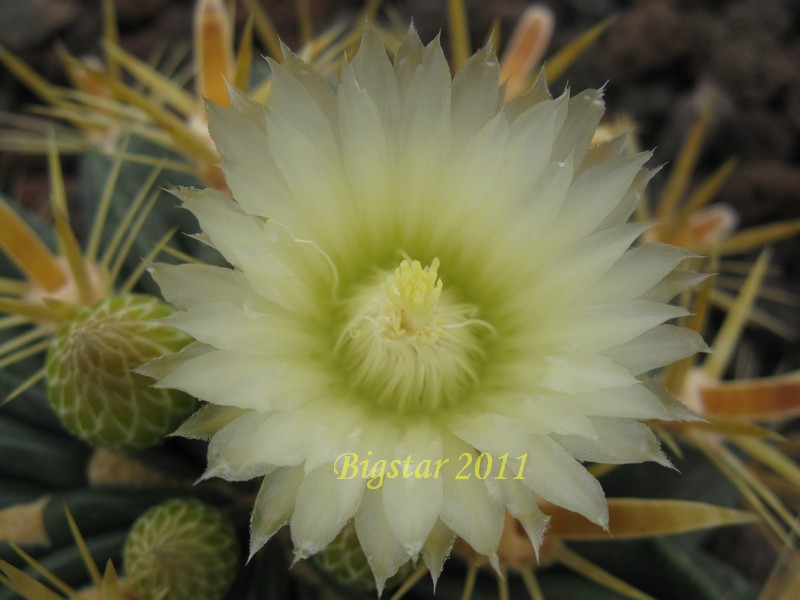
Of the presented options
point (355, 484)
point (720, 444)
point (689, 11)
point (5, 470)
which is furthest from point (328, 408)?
point (689, 11)

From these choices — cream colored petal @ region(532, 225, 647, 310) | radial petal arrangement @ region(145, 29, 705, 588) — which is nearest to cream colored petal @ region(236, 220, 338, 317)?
radial petal arrangement @ region(145, 29, 705, 588)

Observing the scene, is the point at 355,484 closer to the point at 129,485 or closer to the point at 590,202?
the point at 590,202

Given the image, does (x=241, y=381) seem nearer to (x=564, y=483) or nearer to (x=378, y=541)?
(x=378, y=541)

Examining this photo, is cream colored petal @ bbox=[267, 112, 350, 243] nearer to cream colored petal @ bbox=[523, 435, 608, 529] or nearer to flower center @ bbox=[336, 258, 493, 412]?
flower center @ bbox=[336, 258, 493, 412]

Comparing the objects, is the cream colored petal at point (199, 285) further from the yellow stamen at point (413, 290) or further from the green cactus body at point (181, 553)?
the green cactus body at point (181, 553)

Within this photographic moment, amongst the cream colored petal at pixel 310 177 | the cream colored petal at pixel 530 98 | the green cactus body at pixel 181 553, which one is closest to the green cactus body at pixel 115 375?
the green cactus body at pixel 181 553
